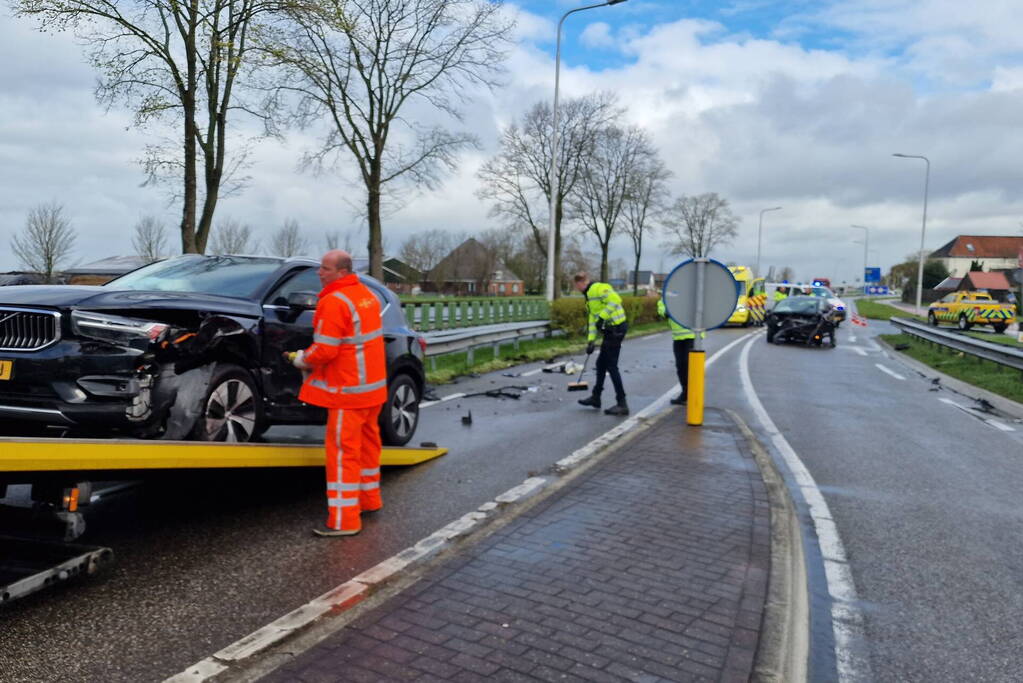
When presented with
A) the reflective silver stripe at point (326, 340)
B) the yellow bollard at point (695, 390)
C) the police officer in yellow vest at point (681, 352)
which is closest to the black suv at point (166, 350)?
the reflective silver stripe at point (326, 340)

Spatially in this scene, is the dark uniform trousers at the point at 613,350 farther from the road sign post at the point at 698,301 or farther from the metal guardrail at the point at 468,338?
the metal guardrail at the point at 468,338

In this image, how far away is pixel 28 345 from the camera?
4.39m

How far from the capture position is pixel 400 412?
24.7 feet

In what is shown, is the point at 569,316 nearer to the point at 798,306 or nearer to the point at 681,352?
the point at 798,306

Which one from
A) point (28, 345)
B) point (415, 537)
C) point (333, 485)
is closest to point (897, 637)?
point (415, 537)

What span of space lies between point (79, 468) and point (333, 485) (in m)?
1.61

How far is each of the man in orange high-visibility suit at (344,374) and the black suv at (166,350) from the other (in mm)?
640

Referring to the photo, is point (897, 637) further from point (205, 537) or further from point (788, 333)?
point (788, 333)

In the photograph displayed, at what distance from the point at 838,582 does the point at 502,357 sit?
45.4 ft

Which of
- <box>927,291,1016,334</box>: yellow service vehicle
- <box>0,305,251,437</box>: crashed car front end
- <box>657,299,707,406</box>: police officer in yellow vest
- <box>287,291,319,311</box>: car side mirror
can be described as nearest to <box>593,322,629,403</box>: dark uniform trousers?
<box>657,299,707,406</box>: police officer in yellow vest

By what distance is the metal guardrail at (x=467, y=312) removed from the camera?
805 inches

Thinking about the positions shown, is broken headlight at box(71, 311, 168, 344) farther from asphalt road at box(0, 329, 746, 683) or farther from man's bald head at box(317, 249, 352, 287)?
man's bald head at box(317, 249, 352, 287)

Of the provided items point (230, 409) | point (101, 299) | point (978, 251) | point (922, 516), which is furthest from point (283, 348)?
point (978, 251)

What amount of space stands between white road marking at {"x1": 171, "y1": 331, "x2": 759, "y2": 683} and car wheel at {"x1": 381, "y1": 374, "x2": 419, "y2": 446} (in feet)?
5.04
